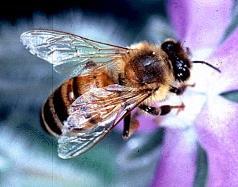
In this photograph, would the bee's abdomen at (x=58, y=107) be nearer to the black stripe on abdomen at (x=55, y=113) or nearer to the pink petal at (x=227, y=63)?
the black stripe on abdomen at (x=55, y=113)

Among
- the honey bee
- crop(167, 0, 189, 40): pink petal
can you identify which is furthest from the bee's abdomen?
crop(167, 0, 189, 40): pink petal

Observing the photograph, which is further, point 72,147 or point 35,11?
point 35,11

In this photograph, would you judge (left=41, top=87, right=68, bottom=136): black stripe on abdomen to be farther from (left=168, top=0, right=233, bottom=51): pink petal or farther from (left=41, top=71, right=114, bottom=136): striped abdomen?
(left=168, top=0, right=233, bottom=51): pink petal

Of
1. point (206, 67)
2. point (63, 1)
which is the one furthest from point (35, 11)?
point (206, 67)

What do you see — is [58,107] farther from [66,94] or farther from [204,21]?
[204,21]

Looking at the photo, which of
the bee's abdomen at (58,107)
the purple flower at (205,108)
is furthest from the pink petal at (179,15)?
the bee's abdomen at (58,107)

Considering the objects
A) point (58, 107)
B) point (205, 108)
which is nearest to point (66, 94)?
point (58, 107)

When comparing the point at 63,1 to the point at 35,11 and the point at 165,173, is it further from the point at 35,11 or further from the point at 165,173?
the point at 165,173
